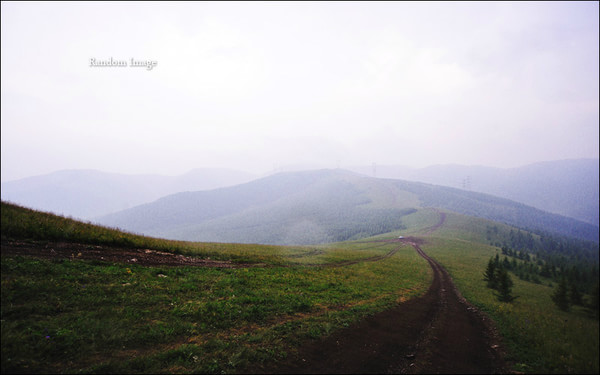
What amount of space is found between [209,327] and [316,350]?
16.8 ft

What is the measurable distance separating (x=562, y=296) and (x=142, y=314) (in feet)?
78.4

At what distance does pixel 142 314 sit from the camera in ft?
32.9

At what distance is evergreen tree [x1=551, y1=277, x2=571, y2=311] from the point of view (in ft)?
43.7

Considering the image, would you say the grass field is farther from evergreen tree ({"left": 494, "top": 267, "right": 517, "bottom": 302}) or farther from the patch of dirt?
the patch of dirt

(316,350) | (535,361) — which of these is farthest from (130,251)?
(535,361)

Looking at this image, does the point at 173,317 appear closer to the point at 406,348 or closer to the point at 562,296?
the point at 406,348

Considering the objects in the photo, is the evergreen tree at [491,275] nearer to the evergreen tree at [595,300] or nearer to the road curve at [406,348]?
the road curve at [406,348]

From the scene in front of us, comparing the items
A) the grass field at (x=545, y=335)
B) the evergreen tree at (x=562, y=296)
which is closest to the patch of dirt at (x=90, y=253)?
the grass field at (x=545, y=335)

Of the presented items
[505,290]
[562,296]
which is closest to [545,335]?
[562,296]

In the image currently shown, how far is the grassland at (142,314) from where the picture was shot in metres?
7.13

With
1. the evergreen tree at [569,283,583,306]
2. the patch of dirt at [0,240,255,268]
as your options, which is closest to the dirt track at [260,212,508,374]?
the evergreen tree at [569,283,583,306]

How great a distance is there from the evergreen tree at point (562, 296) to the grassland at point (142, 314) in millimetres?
9954

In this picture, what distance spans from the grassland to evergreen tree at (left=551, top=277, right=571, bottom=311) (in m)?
9.95

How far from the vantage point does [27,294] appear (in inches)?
347
